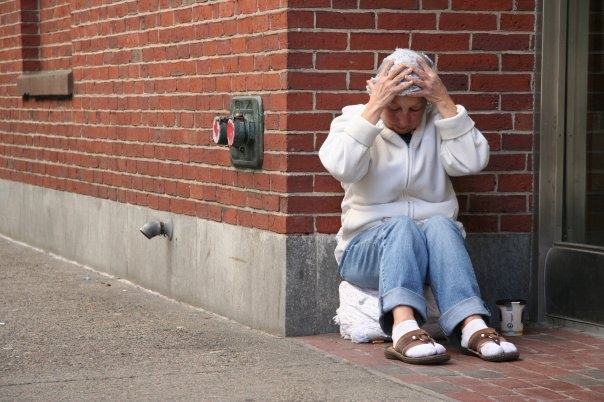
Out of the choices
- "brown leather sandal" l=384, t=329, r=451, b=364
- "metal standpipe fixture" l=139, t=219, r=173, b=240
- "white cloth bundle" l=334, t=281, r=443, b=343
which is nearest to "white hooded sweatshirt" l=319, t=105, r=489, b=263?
"white cloth bundle" l=334, t=281, r=443, b=343

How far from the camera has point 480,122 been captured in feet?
23.1

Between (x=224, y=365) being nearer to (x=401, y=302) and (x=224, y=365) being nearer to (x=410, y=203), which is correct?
(x=401, y=302)

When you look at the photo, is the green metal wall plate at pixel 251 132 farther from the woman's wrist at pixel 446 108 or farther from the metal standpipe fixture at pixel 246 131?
the woman's wrist at pixel 446 108

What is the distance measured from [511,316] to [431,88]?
1.25 m

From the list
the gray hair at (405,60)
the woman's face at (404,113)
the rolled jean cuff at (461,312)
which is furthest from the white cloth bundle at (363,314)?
the gray hair at (405,60)

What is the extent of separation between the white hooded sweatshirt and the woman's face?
0.05m

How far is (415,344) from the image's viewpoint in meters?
6.08

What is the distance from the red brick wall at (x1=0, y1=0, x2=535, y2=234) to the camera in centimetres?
677

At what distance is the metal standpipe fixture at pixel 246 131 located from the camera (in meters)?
7.06

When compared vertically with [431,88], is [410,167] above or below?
below

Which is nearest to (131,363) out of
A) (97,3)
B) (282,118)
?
(282,118)

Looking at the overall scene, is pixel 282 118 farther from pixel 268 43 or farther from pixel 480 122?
pixel 480 122

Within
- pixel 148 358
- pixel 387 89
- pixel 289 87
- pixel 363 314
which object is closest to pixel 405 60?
pixel 387 89

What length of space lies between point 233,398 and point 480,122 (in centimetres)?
227
